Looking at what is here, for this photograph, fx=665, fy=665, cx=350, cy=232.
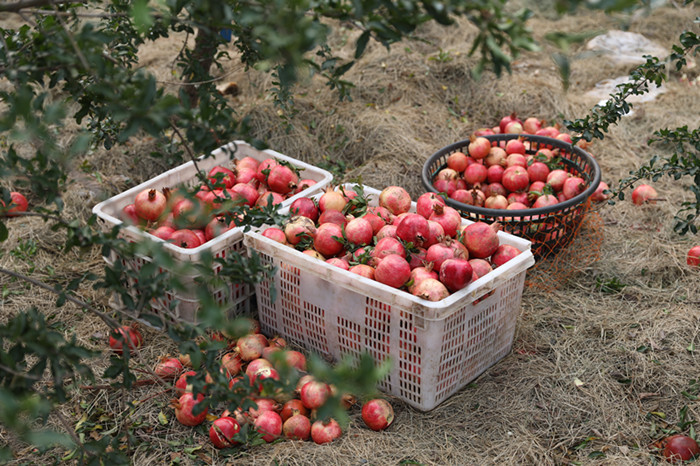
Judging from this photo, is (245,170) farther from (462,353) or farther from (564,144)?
(564,144)

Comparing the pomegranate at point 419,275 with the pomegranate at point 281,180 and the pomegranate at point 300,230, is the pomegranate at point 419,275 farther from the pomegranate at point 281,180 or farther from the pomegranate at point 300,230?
the pomegranate at point 281,180

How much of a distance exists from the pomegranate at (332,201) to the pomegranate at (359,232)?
246mm

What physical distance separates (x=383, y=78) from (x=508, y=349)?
10.3ft

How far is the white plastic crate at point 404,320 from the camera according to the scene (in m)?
2.79

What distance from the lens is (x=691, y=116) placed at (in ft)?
19.0

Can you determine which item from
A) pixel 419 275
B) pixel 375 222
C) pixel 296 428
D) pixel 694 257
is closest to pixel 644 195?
pixel 694 257

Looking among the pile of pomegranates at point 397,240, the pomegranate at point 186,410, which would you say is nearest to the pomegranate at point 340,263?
the pile of pomegranates at point 397,240

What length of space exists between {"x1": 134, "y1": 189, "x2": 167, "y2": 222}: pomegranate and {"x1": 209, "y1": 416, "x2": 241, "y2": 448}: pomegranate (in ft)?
4.15

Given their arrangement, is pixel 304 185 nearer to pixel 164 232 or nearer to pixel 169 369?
pixel 164 232

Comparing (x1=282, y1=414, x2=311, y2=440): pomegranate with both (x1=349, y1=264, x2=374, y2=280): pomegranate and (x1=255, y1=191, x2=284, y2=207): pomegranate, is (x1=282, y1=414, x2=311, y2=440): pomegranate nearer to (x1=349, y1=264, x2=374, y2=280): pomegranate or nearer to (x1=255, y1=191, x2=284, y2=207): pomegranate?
(x1=349, y1=264, x2=374, y2=280): pomegranate

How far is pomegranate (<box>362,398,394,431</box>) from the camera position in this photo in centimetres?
282

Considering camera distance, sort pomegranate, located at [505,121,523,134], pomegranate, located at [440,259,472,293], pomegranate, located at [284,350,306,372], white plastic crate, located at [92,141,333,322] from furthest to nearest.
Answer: pomegranate, located at [505,121,523,134]
white plastic crate, located at [92,141,333,322]
pomegranate, located at [284,350,306,372]
pomegranate, located at [440,259,472,293]

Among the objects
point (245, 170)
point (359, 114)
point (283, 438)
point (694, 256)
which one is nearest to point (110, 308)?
point (245, 170)

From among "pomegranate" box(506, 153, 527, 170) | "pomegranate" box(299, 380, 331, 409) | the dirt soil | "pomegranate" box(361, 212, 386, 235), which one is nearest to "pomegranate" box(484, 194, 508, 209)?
"pomegranate" box(506, 153, 527, 170)
